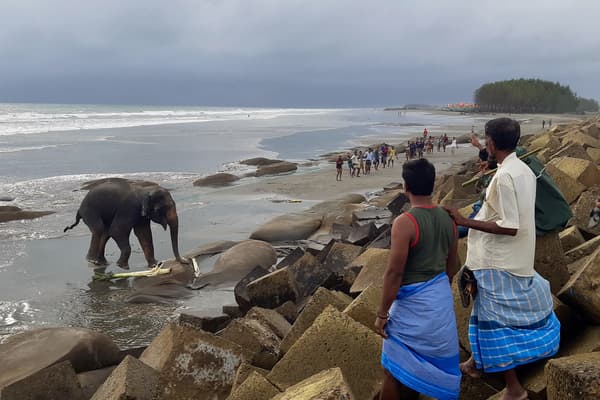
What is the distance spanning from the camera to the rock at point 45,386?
4.13 meters

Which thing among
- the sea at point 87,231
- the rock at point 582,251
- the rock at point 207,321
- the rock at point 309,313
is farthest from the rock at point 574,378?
the sea at point 87,231

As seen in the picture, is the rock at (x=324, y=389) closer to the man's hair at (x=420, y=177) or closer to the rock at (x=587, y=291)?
the man's hair at (x=420, y=177)

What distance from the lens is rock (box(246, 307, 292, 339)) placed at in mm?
4867

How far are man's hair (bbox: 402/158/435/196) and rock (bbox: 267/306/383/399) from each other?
44.5 inches

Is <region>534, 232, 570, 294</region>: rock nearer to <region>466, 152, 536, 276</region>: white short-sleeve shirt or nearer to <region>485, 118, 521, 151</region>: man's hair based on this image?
<region>466, 152, 536, 276</region>: white short-sleeve shirt

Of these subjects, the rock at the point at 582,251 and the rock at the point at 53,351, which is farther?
the rock at the point at 53,351

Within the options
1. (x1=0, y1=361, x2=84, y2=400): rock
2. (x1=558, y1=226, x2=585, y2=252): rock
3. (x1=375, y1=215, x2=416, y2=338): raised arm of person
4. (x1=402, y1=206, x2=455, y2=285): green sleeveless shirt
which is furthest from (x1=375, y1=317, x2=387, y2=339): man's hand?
(x1=558, y1=226, x2=585, y2=252): rock

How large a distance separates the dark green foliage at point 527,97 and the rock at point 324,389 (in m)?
107

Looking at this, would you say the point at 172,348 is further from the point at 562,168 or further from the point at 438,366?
the point at 562,168

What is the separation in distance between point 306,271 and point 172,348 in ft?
10.4

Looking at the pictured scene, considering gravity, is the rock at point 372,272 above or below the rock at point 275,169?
above

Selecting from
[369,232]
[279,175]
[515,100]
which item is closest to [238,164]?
[279,175]

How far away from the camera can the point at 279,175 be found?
23.7 meters

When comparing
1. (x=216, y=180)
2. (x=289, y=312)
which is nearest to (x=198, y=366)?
(x=289, y=312)
